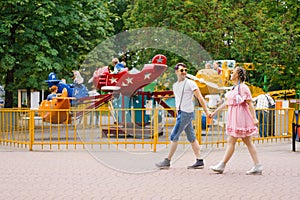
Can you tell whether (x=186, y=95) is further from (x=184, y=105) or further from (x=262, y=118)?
(x=262, y=118)

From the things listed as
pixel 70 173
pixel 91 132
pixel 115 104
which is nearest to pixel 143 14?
pixel 115 104

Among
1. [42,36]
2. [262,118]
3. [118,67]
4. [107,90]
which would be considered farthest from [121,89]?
[42,36]

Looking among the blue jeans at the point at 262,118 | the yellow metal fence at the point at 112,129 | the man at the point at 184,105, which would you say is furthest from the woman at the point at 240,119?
the blue jeans at the point at 262,118

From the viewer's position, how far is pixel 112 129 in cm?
1653

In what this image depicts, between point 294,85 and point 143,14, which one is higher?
point 143,14

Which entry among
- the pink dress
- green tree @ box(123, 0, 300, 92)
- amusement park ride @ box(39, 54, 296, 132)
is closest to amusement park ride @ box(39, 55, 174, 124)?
amusement park ride @ box(39, 54, 296, 132)

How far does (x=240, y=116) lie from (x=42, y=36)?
44.8 feet

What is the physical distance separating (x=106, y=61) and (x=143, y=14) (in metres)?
17.2

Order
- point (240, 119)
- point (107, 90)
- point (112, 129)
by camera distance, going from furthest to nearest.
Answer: point (107, 90) → point (112, 129) → point (240, 119)

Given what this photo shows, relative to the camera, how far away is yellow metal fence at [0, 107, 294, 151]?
14.9 m

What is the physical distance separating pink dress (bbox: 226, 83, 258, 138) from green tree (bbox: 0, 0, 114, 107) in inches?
500

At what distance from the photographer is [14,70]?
2355 cm

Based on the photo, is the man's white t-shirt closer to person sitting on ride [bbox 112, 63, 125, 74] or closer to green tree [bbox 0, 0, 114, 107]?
person sitting on ride [bbox 112, 63, 125, 74]

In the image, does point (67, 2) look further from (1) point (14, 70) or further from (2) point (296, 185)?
(2) point (296, 185)
